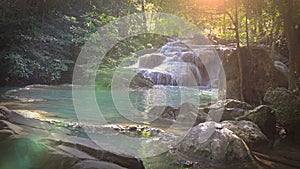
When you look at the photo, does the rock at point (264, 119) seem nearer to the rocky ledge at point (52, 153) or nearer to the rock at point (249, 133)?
the rock at point (249, 133)

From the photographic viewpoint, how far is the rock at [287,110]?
665 cm

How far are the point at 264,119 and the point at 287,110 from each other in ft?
2.11

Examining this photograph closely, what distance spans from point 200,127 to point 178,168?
1.15 metres

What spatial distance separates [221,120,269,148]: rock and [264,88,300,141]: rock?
1.04 m

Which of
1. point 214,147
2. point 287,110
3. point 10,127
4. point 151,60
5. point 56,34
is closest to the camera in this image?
point 10,127

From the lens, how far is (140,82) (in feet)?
55.4

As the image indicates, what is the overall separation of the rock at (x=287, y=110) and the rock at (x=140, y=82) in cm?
986

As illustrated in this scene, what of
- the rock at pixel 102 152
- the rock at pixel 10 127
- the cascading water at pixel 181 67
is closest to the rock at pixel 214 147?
the rock at pixel 102 152

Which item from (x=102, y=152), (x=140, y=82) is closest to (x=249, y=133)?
(x=102, y=152)

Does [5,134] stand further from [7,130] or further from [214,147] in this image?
[214,147]

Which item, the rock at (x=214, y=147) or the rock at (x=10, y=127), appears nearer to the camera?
the rock at (x=10, y=127)

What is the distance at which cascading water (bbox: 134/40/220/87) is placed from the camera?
18422 mm

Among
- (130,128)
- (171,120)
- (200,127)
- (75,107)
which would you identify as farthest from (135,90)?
(200,127)

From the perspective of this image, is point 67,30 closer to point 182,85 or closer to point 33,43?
point 33,43
